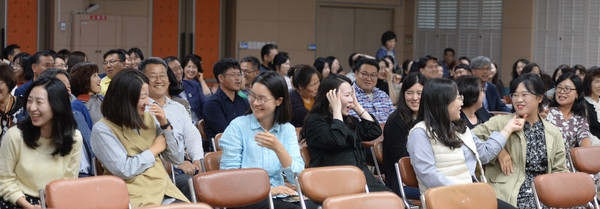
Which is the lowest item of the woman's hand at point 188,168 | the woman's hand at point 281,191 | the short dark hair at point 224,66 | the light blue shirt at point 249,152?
the woman's hand at point 281,191

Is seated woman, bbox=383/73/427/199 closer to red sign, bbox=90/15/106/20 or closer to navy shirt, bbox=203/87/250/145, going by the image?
navy shirt, bbox=203/87/250/145

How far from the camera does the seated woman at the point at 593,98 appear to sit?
5.79m

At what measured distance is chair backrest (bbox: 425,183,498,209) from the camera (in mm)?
3439

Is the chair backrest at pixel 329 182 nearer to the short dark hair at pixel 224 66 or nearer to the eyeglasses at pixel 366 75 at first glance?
the short dark hair at pixel 224 66

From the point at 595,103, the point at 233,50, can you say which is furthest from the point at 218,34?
the point at 595,103

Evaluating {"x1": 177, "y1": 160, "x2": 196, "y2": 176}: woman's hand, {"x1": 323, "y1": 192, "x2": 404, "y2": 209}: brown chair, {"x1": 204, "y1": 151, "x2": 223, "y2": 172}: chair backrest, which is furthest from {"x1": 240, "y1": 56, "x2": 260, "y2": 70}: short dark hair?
{"x1": 323, "y1": 192, "x2": 404, "y2": 209}: brown chair

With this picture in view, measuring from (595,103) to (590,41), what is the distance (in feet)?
16.1

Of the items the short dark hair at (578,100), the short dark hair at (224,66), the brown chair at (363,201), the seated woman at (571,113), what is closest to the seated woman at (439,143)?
the brown chair at (363,201)

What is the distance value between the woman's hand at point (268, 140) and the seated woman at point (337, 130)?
47cm

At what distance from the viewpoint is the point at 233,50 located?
1187 centimetres

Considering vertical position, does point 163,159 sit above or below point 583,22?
below

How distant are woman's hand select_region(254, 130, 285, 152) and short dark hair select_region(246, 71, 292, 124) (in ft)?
0.93

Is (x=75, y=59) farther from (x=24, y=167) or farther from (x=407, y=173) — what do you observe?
(x=407, y=173)

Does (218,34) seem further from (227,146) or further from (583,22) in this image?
(227,146)
